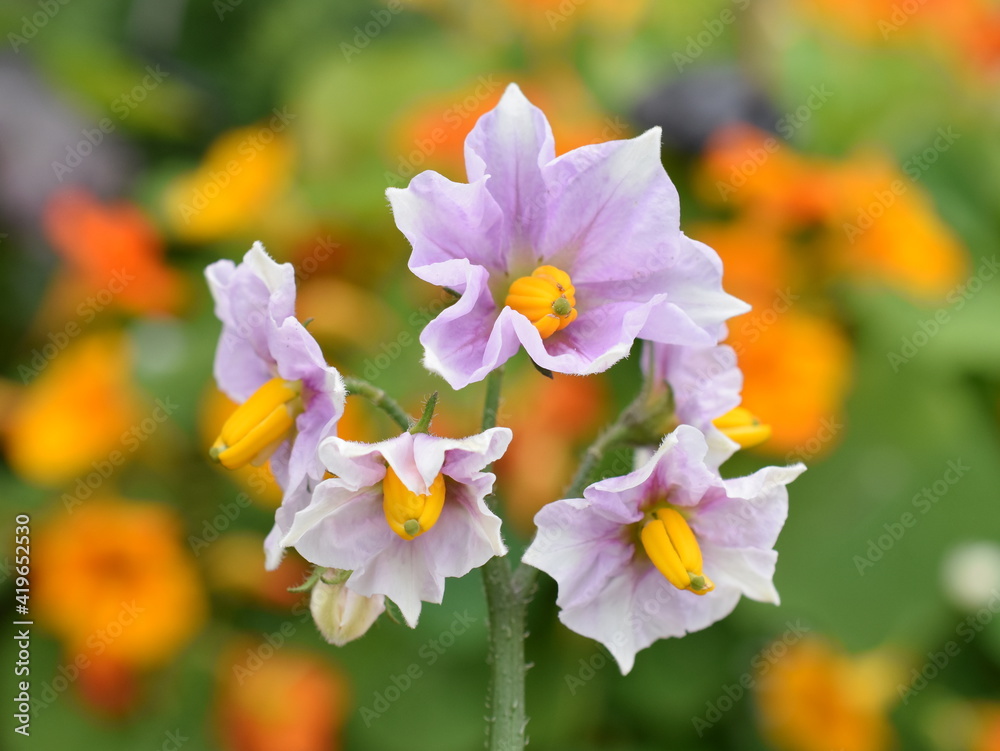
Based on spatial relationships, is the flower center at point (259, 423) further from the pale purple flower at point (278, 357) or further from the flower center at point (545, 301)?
the flower center at point (545, 301)

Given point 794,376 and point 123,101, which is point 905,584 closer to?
point 794,376

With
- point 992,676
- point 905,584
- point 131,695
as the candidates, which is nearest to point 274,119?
point 131,695

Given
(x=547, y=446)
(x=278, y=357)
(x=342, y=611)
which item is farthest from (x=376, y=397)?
(x=547, y=446)

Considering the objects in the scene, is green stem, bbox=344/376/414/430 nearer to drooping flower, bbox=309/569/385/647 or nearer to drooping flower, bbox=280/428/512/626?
drooping flower, bbox=280/428/512/626

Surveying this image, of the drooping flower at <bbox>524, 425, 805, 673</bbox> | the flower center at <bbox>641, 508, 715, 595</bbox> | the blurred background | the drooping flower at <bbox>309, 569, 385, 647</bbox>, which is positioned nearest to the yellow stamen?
the drooping flower at <bbox>524, 425, 805, 673</bbox>

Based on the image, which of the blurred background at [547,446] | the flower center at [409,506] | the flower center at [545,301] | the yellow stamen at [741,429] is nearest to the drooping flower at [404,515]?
the flower center at [409,506]

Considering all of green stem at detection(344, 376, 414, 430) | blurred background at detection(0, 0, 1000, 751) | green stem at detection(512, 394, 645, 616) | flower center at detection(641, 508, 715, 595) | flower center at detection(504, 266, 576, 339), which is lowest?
blurred background at detection(0, 0, 1000, 751)

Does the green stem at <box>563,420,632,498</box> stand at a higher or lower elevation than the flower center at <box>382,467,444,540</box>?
lower
